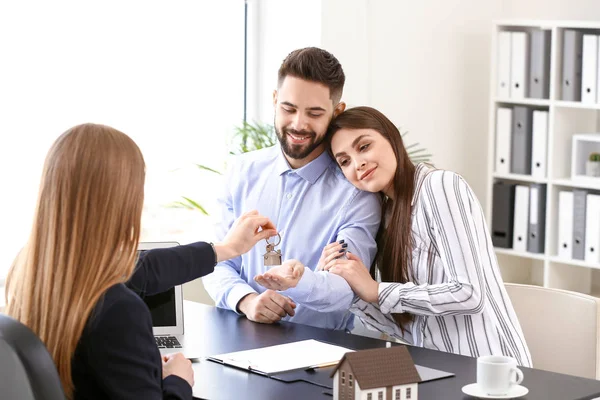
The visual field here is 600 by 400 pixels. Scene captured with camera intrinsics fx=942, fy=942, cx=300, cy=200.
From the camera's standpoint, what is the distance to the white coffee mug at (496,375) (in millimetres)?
1765

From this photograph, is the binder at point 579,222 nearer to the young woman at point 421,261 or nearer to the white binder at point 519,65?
the white binder at point 519,65

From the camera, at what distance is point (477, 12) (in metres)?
4.52

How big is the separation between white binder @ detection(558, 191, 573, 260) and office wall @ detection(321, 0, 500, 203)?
57cm

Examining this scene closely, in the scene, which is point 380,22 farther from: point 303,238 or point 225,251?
point 225,251

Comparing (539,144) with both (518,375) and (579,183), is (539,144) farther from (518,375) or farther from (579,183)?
(518,375)

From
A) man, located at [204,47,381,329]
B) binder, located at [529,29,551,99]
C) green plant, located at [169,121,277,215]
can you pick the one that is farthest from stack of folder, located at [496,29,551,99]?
man, located at [204,47,381,329]

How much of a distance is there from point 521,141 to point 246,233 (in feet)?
7.67

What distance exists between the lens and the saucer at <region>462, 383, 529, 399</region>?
1767 mm

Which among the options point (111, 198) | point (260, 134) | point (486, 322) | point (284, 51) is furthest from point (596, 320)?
point (284, 51)

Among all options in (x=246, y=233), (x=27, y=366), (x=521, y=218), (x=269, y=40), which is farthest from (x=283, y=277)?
(x=521, y=218)

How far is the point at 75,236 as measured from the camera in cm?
150

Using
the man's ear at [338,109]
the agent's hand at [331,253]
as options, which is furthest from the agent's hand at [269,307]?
the man's ear at [338,109]

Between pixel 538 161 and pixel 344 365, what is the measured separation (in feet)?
9.04

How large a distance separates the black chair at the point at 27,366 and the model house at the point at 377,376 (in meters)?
0.52
